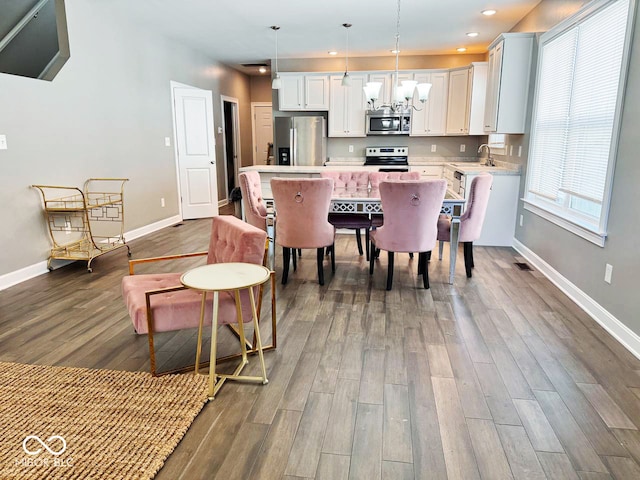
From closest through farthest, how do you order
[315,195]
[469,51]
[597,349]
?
[597,349] → [315,195] → [469,51]

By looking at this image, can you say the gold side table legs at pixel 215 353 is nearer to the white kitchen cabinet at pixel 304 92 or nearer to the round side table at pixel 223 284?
the round side table at pixel 223 284

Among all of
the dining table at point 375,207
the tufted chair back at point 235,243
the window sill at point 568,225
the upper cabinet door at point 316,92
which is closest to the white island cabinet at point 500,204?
the window sill at point 568,225

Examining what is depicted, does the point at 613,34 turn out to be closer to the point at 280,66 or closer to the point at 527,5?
the point at 527,5

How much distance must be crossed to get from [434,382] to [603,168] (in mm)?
2157

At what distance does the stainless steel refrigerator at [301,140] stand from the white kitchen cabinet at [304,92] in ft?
0.87

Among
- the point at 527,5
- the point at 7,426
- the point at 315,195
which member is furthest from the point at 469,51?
the point at 7,426

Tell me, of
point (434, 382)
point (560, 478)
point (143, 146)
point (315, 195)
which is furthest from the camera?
point (143, 146)

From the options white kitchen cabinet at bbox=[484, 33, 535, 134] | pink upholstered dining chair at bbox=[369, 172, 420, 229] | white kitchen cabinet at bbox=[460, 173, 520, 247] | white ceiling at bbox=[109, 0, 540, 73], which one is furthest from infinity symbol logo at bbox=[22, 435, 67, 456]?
white kitchen cabinet at bbox=[484, 33, 535, 134]

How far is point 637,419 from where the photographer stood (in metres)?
1.94

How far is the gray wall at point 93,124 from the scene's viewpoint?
3.72 m

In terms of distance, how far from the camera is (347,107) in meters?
7.32

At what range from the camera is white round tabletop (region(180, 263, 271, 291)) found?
6.59ft

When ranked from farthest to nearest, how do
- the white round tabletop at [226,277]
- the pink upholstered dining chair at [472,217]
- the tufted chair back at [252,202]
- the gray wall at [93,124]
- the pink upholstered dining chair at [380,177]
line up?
the pink upholstered dining chair at [380,177] < the tufted chair back at [252,202] < the pink upholstered dining chair at [472,217] < the gray wall at [93,124] < the white round tabletop at [226,277]

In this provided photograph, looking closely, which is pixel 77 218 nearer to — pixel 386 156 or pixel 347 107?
pixel 347 107
